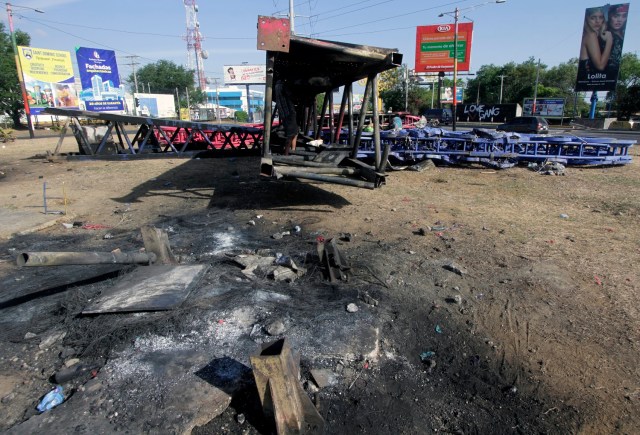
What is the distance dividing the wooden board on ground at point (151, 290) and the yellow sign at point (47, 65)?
35436 millimetres

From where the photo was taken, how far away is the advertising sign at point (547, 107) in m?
41.9

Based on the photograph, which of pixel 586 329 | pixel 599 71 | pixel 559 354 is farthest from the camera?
pixel 599 71

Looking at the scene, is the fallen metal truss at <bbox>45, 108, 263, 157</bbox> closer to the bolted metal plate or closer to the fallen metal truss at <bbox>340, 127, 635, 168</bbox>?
the fallen metal truss at <bbox>340, 127, 635, 168</bbox>

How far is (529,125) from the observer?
26.2 meters

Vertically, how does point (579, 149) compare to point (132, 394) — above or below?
above

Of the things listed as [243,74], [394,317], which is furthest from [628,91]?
[394,317]

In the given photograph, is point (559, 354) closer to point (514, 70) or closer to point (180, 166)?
point (180, 166)

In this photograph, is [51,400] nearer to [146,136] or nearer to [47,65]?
[146,136]

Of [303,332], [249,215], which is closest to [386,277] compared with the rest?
[303,332]

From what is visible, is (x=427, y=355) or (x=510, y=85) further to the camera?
(x=510, y=85)

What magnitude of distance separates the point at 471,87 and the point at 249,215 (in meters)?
75.3

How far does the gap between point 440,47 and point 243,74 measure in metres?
24.9

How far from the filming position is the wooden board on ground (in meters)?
3.41

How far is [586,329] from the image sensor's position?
3.31 meters
